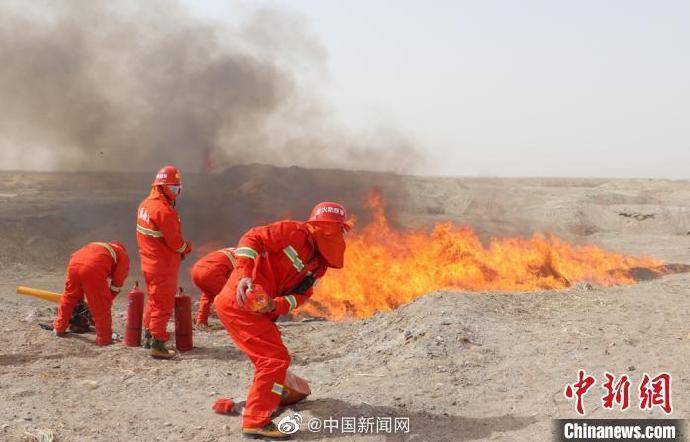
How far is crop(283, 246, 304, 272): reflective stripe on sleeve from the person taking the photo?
4676 mm

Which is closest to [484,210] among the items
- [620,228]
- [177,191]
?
[620,228]

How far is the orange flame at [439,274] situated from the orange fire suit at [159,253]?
381cm

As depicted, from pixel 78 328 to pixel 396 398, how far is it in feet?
15.1

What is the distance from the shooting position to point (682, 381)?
16.6 feet

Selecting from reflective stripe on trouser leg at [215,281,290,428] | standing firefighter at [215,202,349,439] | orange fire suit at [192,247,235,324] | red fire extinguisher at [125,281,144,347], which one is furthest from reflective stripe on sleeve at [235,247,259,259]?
orange fire suit at [192,247,235,324]

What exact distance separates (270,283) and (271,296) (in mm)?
107

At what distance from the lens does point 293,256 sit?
15.4ft

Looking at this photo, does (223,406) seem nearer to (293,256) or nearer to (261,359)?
(261,359)

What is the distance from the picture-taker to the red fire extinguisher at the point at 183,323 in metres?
7.34

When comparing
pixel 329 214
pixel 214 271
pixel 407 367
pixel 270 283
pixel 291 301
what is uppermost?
pixel 329 214

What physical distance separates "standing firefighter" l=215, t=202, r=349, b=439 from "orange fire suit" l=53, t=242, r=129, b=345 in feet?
10.4

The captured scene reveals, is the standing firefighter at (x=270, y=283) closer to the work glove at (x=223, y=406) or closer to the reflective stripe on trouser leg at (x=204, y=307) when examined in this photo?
the work glove at (x=223, y=406)

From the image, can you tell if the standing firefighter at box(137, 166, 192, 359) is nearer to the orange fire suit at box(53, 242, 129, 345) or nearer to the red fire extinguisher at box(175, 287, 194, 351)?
the red fire extinguisher at box(175, 287, 194, 351)

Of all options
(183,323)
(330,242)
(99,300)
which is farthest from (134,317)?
(330,242)
